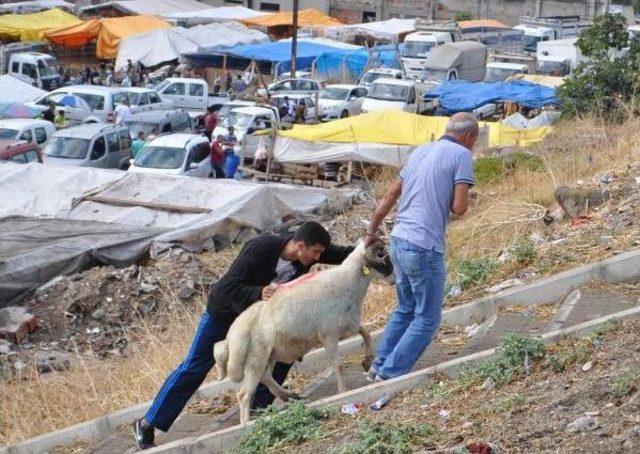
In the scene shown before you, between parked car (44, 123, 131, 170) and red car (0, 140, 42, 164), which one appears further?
parked car (44, 123, 131, 170)

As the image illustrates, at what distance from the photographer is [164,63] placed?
4203 cm

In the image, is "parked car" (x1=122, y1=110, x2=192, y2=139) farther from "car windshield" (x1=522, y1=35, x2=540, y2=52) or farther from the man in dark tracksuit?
"car windshield" (x1=522, y1=35, x2=540, y2=52)

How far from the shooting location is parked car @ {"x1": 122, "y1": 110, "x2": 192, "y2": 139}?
28298mm

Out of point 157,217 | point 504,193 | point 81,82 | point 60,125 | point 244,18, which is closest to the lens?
point 504,193

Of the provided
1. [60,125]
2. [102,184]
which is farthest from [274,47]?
[102,184]

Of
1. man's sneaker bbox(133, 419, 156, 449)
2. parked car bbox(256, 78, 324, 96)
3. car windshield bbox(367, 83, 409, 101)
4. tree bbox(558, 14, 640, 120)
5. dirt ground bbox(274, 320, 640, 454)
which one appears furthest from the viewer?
parked car bbox(256, 78, 324, 96)

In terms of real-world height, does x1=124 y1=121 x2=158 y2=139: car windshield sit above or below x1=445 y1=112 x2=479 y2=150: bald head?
below

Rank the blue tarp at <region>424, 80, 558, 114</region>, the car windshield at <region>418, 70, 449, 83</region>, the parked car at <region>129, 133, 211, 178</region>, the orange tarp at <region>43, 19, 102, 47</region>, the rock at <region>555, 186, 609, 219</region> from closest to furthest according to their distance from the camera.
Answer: the rock at <region>555, 186, 609, 219</region> → the parked car at <region>129, 133, 211, 178</region> → the blue tarp at <region>424, 80, 558, 114</region> → the car windshield at <region>418, 70, 449, 83</region> → the orange tarp at <region>43, 19, 102, 47</region>

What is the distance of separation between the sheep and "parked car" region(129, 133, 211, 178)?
16.9m

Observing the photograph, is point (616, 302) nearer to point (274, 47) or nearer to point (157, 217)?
point (157, 217)

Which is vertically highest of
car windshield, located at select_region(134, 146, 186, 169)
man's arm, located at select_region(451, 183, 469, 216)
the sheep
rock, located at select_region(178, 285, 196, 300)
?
man's arm, located at select_region(451, 183, 469, 216)

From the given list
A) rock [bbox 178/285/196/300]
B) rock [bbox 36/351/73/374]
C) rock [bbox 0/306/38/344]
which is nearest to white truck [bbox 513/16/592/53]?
rock [bbox 178/285/196/300]

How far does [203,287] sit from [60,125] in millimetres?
15389

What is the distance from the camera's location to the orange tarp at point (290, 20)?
4906 cm
